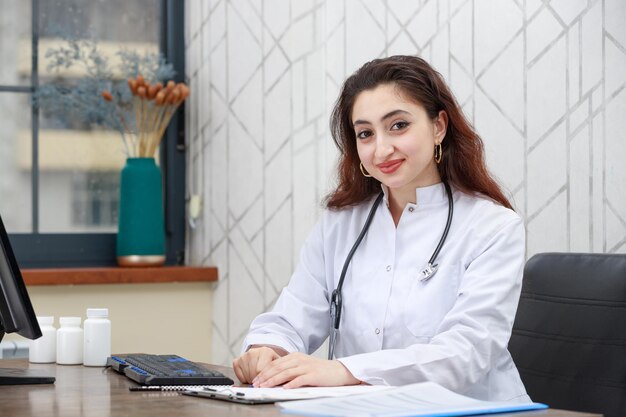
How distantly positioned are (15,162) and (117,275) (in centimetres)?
56

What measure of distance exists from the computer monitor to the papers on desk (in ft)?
2.16

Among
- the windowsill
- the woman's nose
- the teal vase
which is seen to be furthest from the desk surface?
the teal vase

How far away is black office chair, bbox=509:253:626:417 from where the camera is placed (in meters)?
1.92

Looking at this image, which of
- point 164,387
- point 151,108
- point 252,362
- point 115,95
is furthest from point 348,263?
point 115,95

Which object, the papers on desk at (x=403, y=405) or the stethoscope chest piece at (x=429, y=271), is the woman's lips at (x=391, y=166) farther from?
the papers on desk at (x=403, y=405)

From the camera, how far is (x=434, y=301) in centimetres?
194

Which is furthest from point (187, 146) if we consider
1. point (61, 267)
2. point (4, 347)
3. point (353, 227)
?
point (353, 227)

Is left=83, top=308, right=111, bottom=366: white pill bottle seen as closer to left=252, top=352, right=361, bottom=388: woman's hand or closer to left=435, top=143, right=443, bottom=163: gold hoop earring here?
left=252, top=352, right=361, bottom=388: woman's hand

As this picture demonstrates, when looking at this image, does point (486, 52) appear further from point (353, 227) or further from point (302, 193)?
point (302, 193)

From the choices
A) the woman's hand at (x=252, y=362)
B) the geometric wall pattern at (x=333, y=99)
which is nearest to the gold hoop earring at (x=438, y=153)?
the geometric wall pattern at (x=333, y=99)

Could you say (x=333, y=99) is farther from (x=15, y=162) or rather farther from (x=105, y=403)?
(x=105, y=403)

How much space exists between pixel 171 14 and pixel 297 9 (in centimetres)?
78

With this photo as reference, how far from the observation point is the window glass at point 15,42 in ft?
11.6

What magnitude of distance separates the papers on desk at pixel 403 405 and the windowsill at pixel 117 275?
2102 mm
